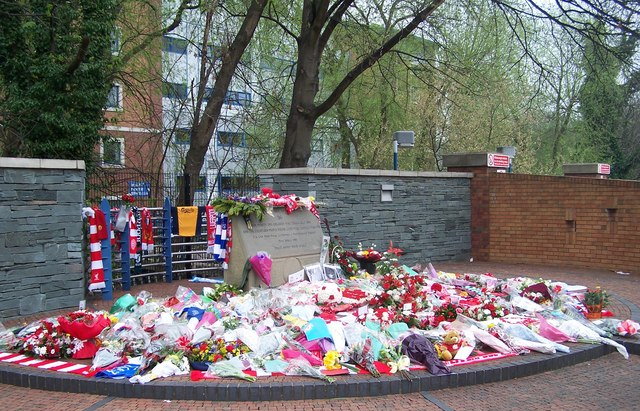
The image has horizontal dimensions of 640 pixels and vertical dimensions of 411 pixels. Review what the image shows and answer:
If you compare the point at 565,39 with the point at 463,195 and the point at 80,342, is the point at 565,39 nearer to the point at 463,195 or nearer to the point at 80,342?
the point at 463,195

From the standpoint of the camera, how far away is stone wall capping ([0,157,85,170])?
8891 mm

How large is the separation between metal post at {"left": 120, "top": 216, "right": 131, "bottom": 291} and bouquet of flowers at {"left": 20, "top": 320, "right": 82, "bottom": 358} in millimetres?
4984

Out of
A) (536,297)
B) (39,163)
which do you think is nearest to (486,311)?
(536,297)

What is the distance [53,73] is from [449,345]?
946 centimetres

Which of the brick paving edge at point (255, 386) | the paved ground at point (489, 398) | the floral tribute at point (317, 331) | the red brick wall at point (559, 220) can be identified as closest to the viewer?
the paved ground at point (489, 398)

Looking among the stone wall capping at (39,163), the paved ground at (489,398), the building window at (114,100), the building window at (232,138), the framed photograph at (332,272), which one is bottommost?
the paved ground at (489,398)

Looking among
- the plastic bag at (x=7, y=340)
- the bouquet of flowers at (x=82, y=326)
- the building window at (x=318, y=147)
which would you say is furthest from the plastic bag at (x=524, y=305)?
the building window at (x=318, y=147)

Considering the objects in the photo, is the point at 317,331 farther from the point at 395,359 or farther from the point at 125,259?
the point at 125,259

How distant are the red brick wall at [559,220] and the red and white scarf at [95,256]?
10377mm

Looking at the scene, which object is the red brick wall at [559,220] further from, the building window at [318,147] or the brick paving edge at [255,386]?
the building window at [318,147]

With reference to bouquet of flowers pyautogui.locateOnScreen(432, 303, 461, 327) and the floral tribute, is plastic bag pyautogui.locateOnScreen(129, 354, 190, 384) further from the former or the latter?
bouquet of flowers pyautogui.locateOnScreen(432, 303, 461, 327)

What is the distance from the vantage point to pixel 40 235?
936 centimetres

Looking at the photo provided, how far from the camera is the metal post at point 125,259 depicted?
39.2 feet

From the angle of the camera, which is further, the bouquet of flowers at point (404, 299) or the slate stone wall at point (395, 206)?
the slate stone wall at point (395, 206)
